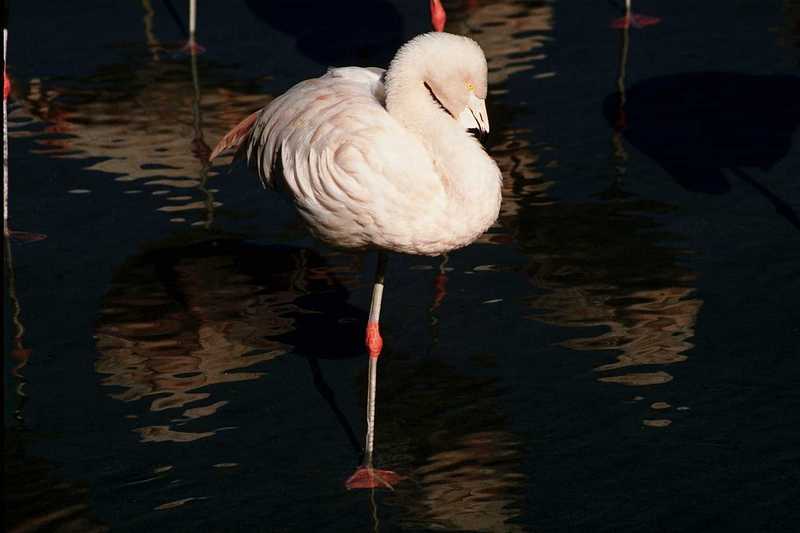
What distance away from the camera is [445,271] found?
6.93 m

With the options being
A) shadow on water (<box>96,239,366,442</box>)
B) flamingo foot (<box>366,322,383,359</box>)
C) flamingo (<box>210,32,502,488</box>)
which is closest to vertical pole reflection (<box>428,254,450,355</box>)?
shadow on water (<box>96,239,366,442</box>)

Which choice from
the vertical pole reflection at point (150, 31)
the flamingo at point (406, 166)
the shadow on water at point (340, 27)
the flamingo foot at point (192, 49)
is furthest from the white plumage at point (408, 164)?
the vertical pole reflection at point (150, 31)

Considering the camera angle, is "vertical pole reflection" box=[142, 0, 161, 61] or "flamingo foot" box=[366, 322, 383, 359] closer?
"flamingo foot" box=[366, 322, 383, 359]

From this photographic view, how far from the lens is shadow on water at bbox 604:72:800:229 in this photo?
26.3 feet

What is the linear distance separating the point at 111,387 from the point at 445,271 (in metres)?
1.92

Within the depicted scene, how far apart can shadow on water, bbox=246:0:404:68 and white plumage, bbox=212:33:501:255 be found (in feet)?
17.4

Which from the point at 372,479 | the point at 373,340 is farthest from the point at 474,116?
the point at 372,479

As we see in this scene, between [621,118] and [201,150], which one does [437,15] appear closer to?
[621,118]

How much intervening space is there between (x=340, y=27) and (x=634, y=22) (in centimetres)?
241

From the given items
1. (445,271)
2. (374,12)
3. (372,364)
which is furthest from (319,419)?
(374,12)

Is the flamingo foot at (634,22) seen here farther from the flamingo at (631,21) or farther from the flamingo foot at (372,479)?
the flamingo foot at (372,479)

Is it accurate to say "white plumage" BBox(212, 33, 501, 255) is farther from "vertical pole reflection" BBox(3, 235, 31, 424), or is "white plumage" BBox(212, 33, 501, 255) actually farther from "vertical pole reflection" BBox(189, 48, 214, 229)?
"vertical pole reflection" BBox(189, 48, 214, 229)

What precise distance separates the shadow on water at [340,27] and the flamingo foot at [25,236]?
348 cm

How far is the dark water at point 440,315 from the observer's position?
195 inches
